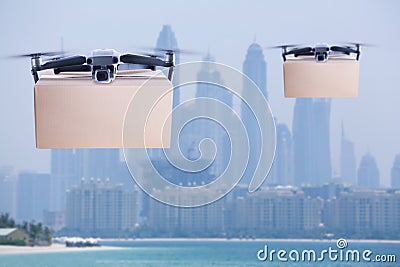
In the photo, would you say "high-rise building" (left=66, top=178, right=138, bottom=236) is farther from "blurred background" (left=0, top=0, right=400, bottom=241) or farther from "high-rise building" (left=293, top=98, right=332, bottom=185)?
"high-rise building" (left=293, top=98, right=332, bottom=185)

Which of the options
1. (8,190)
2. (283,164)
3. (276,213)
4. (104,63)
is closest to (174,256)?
(276,213)

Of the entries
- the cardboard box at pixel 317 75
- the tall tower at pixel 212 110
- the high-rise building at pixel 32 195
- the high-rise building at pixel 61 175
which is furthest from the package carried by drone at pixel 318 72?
the high-rise building at pixel 61 175

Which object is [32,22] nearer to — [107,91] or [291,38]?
[291,38]

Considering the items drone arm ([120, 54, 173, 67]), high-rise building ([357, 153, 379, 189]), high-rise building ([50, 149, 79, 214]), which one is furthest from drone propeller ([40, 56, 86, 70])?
high-rise building ([50, 149, 79, 214])

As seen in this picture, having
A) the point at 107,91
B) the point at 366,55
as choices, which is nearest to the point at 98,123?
the point at 107,91

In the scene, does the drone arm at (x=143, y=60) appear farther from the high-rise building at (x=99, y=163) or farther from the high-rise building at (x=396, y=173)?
the high-rise building at (x=99, y=163)

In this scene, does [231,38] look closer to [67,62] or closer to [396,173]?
[396,173]
